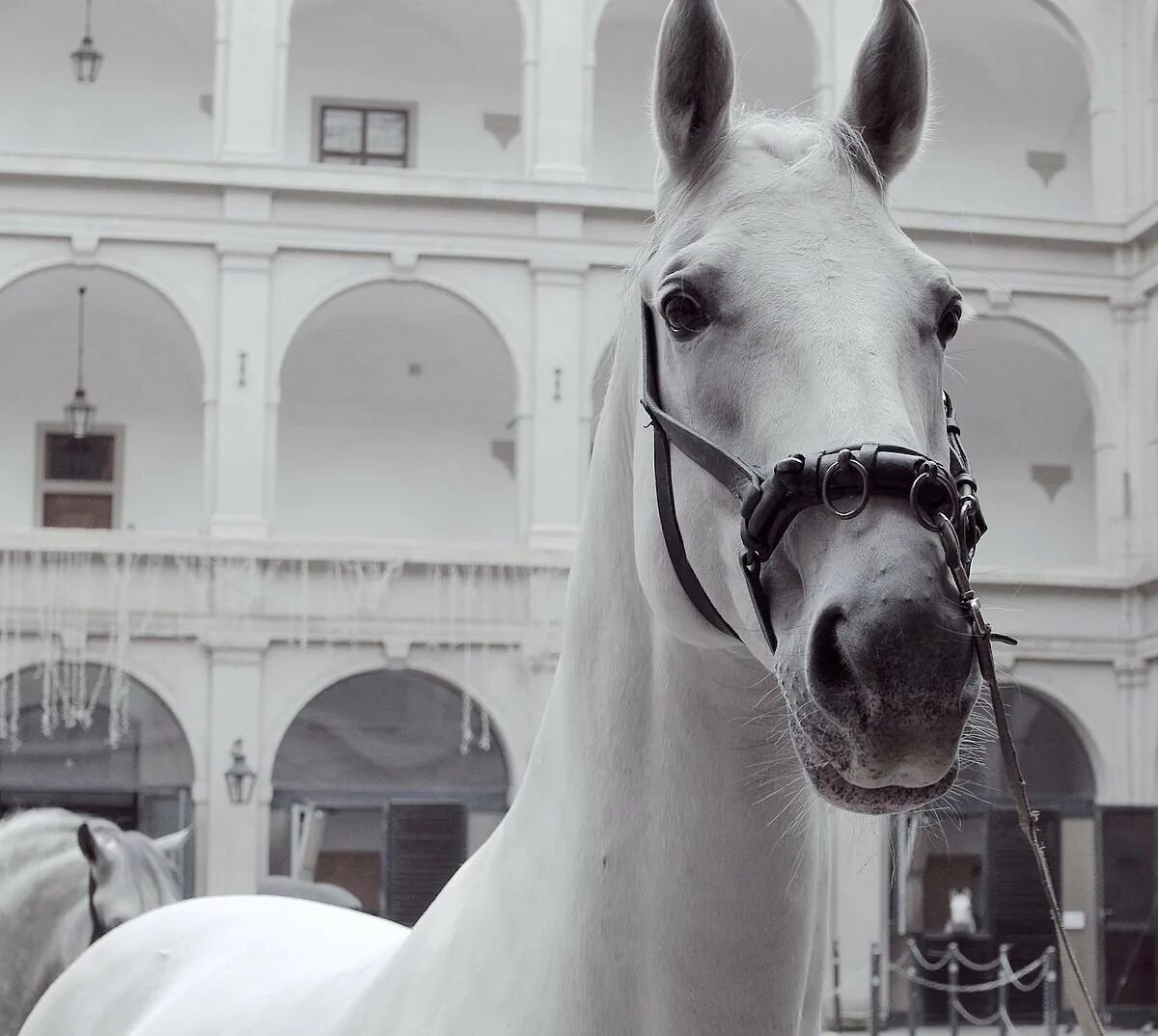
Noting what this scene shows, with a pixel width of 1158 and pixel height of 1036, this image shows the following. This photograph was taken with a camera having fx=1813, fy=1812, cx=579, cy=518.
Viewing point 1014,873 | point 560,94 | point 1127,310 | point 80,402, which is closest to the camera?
point 1014,873

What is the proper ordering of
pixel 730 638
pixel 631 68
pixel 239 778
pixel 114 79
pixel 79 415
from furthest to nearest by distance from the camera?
pixel 631 68
pixel 114 79
pixel 79 415
pixel 239 778
pixel 730 638

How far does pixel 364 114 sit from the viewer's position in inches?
1085

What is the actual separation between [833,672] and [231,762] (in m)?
21.6

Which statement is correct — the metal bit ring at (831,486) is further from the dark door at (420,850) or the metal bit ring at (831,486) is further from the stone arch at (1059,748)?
the stone arch at (1059,748)

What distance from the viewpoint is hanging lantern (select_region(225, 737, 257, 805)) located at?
2184cm

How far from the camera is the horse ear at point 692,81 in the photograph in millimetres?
2033

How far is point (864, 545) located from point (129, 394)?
2611 centimetres

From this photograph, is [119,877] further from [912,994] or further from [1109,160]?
[1109,160]

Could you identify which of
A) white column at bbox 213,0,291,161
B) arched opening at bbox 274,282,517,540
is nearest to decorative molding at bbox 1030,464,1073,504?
arched opening at bbox 274,282,517,540

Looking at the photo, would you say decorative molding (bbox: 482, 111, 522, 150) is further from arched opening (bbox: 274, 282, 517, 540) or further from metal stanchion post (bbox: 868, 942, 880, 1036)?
metal stanchion post (bbox: 868, 942, 880, 1036)

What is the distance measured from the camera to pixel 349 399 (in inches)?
1085

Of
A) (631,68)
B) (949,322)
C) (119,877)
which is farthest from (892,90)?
(631,68)

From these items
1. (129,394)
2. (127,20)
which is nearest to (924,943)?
(129,394)

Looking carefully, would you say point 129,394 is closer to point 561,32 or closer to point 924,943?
point 561,32
